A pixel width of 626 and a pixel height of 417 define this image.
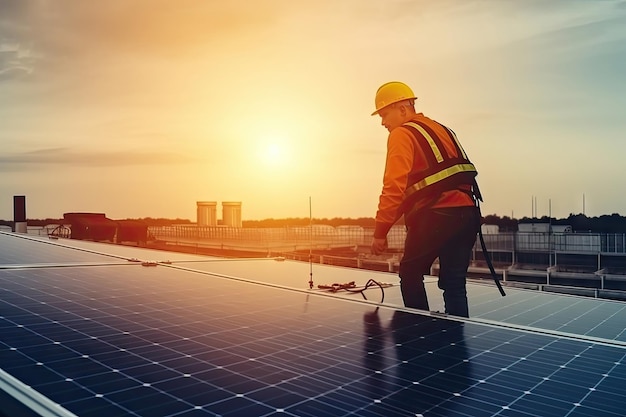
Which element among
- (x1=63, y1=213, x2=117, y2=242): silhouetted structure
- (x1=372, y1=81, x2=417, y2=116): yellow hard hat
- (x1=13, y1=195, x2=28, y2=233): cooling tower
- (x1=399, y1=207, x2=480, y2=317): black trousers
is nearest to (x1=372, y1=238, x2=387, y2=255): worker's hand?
(x1=399, y1=207, x2=480, y2=317): black trousers

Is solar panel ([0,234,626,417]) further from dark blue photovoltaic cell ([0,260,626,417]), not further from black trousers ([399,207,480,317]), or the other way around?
black trousers ([399,207,480,317])

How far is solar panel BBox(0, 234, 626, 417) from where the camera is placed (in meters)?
3.19

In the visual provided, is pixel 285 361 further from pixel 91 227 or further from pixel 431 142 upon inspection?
pixel 91 227

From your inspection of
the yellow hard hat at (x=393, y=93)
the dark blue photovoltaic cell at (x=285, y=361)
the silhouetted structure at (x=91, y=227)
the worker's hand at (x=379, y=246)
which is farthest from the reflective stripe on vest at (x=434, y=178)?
the silhouetted structure at (x=91, y=227)

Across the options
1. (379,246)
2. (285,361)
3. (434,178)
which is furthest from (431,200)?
(285,361)

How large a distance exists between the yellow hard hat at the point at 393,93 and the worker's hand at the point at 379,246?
153cm

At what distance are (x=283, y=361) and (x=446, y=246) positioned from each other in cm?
287

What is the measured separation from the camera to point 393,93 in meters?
6.46

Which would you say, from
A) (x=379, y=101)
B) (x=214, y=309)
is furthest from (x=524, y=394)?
(x=379, y=101)

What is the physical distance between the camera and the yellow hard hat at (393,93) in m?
6.44

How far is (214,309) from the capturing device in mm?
6039

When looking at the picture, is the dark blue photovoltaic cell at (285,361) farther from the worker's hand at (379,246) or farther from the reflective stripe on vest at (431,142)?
the reflective stripe on vest at (431,142)

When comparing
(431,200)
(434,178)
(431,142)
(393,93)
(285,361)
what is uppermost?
(393,93)

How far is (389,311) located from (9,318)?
376 cm
